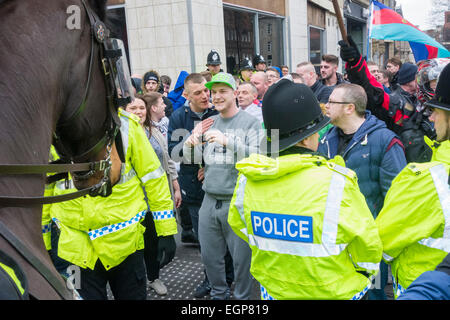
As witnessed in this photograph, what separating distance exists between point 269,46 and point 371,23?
9.23 meters

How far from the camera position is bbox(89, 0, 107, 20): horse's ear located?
1663 millimetres

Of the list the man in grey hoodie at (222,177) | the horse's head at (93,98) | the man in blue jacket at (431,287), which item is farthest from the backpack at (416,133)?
the horse's head at (93,98)

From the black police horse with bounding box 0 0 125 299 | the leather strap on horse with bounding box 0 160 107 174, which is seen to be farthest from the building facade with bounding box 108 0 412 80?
the leather strap on horse with bounding box 0 160 107 174

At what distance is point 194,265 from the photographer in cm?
476

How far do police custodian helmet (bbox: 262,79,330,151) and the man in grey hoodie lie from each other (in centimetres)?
116

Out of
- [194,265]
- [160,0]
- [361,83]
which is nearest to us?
[361,83]

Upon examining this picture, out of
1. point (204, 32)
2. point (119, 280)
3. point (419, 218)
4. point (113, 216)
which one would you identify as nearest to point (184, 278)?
point (119, 280)

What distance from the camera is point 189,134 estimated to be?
441 centimetres

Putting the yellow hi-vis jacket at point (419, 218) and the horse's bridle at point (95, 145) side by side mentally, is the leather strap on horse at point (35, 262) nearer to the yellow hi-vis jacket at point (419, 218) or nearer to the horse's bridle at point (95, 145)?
the horse's bridle at point (95, 145)

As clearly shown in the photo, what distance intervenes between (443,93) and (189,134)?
2911 millimetres

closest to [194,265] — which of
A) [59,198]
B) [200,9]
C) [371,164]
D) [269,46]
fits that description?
[371,164]

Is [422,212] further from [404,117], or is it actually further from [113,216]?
[404,117]

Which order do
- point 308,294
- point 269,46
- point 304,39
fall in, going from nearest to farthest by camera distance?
point 308,294
point 269,46
point 304,39
